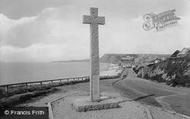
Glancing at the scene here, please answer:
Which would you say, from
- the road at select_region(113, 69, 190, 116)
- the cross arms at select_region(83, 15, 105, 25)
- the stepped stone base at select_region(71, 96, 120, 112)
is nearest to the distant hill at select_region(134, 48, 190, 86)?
the road at select_region(113, 69, 190, 116)

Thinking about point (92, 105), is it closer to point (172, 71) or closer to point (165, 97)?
point (165, 97)

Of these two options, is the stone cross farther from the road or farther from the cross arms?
the road

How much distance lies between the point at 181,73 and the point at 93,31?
17.2 metres

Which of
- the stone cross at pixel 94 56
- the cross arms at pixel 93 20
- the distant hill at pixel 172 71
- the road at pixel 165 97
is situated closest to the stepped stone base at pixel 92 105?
the stone cross at pixel 94 56

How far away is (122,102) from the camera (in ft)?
45.9

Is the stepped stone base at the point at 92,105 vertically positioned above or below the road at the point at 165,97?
above

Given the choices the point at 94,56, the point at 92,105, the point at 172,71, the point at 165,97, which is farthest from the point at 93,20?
the point at 172,71

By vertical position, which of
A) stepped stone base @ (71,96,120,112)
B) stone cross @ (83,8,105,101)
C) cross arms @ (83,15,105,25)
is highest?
cross arms @ (83,15,105,25)

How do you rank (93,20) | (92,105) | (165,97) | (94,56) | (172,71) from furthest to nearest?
(172,71), (165,97), (93,20), (94,56), (92,105)

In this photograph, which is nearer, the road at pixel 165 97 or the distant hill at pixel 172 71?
the road at pixel 165 97

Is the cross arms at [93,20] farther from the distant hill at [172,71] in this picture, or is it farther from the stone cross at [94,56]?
the distant hill at [172,71]

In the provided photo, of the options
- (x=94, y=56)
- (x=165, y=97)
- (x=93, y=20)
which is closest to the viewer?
(x=94, y=56)

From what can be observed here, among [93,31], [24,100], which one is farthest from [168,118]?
[24,100]

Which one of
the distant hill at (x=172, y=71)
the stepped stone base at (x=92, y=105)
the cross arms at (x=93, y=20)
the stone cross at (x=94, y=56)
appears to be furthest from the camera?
the distant hill at (x=172, y=71)
